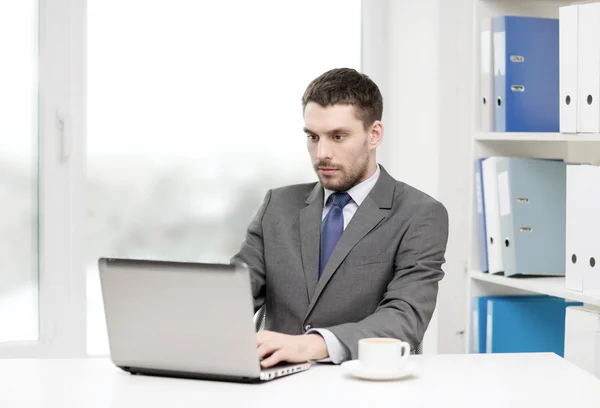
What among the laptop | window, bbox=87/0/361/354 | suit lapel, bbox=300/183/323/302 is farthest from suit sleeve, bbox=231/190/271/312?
window, bbox=87/0/361/354

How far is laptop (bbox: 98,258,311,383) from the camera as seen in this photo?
1.65 m

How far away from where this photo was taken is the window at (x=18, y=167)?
3137 mm

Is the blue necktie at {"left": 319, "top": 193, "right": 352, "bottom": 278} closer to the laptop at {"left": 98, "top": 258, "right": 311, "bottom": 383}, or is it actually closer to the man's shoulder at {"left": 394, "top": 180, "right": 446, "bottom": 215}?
the man's shoulder at {"left": 394, "top": 180, "right": 446, "bottom": 215}

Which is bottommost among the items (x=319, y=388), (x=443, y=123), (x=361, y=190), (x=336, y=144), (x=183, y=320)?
(x=319, y=388)

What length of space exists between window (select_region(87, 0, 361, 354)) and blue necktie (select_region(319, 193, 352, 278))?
1.14 m

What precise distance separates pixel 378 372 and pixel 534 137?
1204 millimetres

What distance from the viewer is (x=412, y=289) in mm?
2117

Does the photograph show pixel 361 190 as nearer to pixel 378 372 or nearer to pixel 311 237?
pixel 311 237

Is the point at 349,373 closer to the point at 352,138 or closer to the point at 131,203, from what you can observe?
the point at 352,138

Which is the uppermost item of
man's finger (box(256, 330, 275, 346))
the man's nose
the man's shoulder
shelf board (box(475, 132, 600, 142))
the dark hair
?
the dark hair

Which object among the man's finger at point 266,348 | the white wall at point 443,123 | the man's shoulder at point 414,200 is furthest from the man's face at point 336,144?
the white wall at point 443,123

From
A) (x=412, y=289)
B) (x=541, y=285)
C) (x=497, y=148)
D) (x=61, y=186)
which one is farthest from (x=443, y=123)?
(x=61, y=186)

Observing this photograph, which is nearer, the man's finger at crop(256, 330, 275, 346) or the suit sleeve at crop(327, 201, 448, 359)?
the man's finger at crop(256, 330, 275, 346)

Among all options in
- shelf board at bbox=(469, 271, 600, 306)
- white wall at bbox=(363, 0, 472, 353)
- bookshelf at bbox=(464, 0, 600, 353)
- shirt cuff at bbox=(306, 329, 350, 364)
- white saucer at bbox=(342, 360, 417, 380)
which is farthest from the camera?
white wall at bbox=(363, 0, 472, 353)
